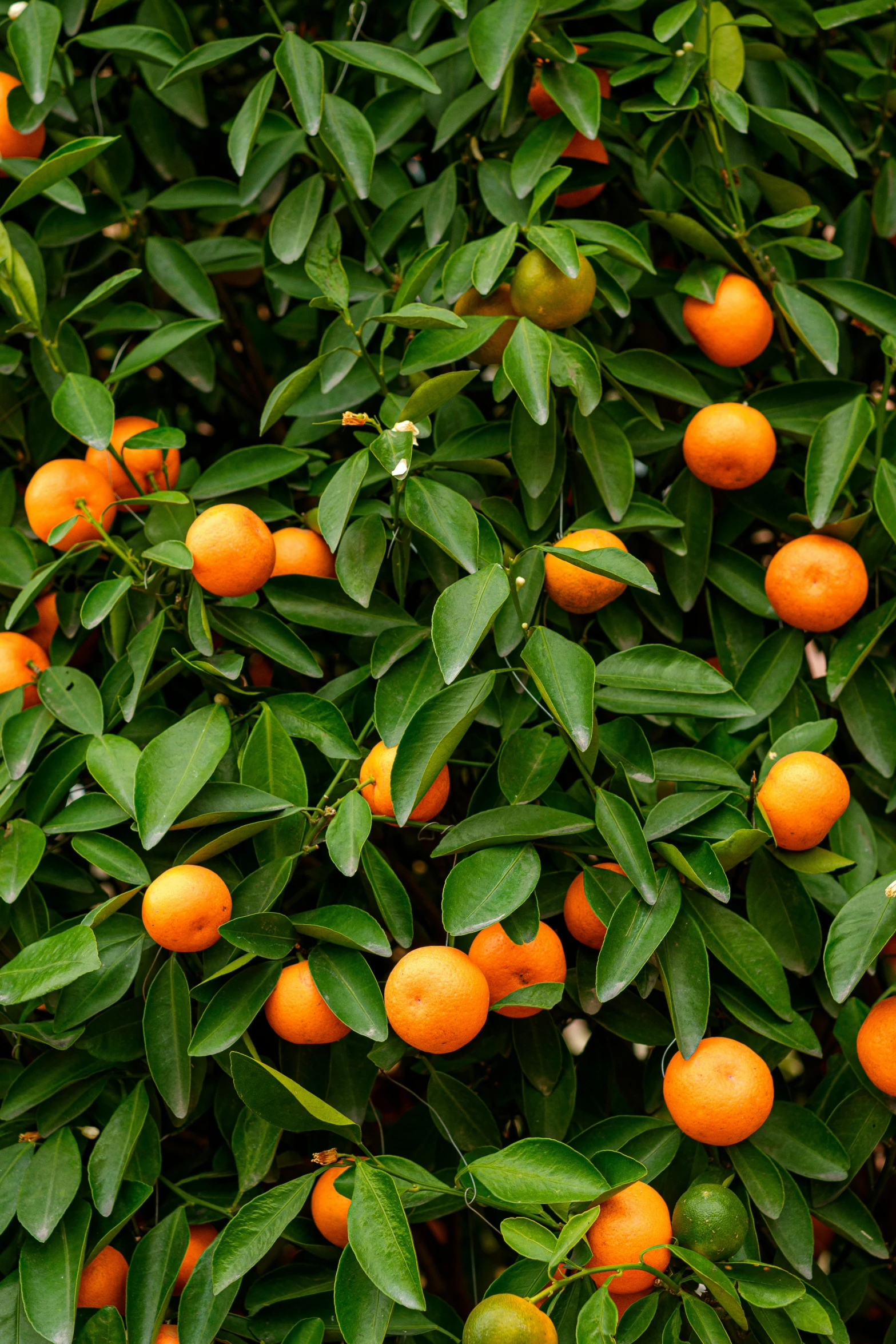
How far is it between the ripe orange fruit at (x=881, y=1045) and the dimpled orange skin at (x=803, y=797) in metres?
0.15

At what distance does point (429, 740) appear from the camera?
850 millimetres

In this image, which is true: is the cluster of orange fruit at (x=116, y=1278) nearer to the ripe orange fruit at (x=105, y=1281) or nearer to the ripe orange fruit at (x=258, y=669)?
the ripe orange fruit at (x=105, y=1281)

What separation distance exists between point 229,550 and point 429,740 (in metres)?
0.25

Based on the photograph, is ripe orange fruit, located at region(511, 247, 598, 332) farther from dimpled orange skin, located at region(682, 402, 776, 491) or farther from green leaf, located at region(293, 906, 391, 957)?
green leaf, located at region(293, 906, 391, 957)

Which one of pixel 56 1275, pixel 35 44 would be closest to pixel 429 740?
pixel 56 1275

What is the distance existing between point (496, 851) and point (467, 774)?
238 millimetres

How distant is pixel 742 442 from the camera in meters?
1.03

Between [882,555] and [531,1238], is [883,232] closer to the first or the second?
[882,555]

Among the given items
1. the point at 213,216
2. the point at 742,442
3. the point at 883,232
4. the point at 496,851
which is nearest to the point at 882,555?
the point at 742,442

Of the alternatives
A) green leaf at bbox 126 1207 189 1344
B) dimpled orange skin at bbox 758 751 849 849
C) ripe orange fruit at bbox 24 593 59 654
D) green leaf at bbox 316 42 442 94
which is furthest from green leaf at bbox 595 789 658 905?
green leaf at bbox 316 42 442 94

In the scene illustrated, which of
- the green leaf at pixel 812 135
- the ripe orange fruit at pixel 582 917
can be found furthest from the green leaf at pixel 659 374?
the ripe orange fruit at pixel 582 917

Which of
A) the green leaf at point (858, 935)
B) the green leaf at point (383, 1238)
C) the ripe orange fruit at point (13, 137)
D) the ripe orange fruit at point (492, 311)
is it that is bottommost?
the green leaf at point (383, 1238)

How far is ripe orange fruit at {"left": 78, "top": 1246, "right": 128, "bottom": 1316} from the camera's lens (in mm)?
920

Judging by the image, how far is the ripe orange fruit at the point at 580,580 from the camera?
3.22 feet
